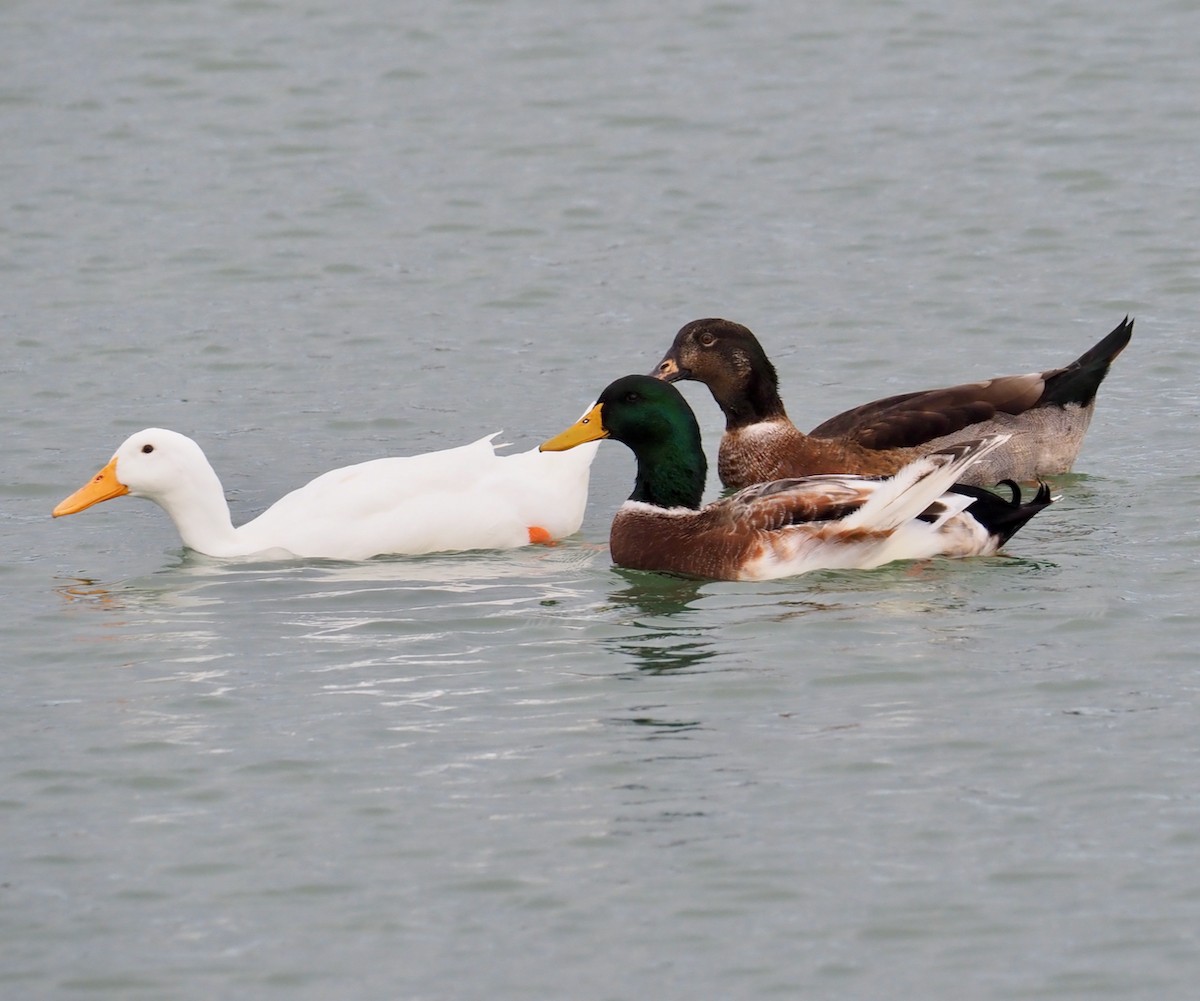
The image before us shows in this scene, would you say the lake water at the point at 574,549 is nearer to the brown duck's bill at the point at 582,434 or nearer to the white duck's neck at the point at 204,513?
the white duck's neck at the point at 204,513

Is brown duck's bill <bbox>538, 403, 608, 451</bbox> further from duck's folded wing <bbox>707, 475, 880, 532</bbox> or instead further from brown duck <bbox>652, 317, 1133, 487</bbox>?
brown duck <bbox>652, 317, 1133, 487</bbox>

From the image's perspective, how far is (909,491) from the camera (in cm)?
1077

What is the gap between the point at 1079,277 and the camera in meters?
16.8

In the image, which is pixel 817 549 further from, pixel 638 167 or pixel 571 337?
pixel 638 167

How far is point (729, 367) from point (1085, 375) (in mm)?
2094

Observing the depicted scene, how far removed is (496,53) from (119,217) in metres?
4.95


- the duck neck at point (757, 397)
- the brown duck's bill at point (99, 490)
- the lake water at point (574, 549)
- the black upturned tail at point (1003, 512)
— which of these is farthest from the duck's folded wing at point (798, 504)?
the brown duck's bill at point (99, 490)

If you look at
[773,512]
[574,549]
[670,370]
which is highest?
[670,370]

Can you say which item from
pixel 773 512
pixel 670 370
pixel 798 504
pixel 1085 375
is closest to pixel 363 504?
pixel 773 512

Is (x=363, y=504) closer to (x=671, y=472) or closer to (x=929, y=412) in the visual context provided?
(x=671, y=472)

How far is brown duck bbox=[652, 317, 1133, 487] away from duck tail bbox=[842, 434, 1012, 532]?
1.85 meters

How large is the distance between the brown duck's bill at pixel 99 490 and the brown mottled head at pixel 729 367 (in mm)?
3150

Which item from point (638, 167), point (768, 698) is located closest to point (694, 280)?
point (638, 167)

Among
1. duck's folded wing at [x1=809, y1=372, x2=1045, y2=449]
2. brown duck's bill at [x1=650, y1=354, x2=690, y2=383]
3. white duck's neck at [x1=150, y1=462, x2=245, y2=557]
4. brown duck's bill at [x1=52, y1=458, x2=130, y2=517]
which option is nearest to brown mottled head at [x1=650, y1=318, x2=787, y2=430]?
brown duck's bill at [x1=650, y1=354, x2=690, y2=383]
